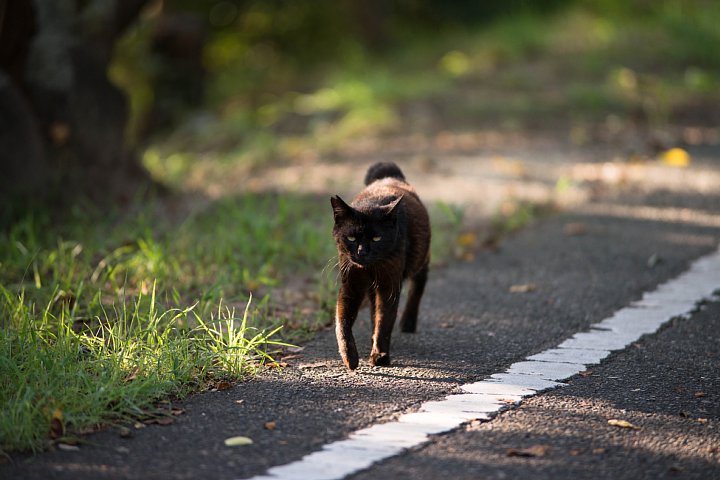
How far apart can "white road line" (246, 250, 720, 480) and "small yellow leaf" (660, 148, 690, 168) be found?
3.51 m

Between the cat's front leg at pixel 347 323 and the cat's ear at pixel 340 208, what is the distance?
369 mm

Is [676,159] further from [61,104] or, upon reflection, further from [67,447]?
[67,447]

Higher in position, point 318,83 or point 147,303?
point 318,83

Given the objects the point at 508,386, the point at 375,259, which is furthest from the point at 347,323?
the point at 508,386

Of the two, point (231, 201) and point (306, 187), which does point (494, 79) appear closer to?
point (306, 187)

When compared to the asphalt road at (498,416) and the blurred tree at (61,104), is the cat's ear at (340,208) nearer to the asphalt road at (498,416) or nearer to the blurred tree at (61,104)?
the asphalt road at (498,416)

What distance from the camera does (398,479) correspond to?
3344 mm

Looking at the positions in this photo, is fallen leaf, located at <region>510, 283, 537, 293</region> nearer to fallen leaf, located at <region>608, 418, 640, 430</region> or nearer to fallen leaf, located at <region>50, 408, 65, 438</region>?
fallen leaf, located at <region>608, 418, 640, 430</region>

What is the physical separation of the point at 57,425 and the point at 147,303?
1784 mm

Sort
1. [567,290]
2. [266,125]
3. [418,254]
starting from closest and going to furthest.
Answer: [418,254] → [567,290] → [266,125]

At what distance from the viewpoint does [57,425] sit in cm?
369

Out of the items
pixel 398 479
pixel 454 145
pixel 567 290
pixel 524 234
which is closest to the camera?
pixel 398 479

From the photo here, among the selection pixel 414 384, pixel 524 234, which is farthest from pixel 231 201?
pixel 414 384

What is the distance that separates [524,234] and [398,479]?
463cm
